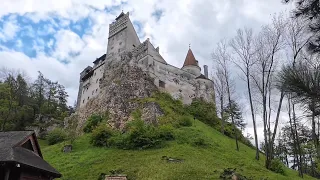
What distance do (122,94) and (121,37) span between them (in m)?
14.7

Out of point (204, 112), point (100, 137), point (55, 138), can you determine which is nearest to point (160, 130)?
point (100, 137)

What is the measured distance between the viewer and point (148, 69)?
5328cm

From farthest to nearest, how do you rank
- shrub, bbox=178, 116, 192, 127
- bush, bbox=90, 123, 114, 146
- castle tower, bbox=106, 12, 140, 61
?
castle tower, bbox=106, 12, 140, 61 → shrub, bbox=178, 116, 192, 127 → bush, bbox=90, 123, 114, 146

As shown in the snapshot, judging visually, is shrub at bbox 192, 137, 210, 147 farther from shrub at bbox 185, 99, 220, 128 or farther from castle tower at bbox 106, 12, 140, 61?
castle tower at bbox 106, 12, 140, 61

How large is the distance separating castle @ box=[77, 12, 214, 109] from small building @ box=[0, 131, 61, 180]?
114ft

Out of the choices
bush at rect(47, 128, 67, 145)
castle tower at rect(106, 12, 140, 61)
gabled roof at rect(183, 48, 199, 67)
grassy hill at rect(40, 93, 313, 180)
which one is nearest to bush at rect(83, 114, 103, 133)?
grassy hill at rect(40, 93, 313, 180)

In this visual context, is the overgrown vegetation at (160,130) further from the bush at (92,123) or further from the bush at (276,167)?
the bush at (276,167)

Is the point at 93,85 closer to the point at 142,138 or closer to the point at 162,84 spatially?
the point at 162,84

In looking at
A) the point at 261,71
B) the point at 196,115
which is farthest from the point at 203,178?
the point at 196,115

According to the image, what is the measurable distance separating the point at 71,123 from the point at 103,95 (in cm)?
919

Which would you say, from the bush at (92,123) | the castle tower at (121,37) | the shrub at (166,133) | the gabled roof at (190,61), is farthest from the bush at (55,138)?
the gabled roof at (190,61)

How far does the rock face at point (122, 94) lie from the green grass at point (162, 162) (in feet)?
27.6

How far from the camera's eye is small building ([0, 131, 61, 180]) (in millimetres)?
15453

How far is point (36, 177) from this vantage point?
18.0 m
